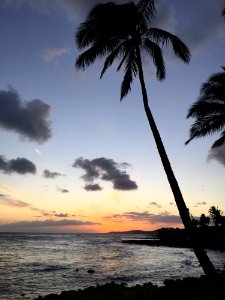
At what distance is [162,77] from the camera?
1598cm

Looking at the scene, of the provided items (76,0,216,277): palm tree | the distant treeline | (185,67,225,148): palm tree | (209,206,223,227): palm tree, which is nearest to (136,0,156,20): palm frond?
(76,0,216,277): palm tree

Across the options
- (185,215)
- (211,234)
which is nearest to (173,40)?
(185,215)

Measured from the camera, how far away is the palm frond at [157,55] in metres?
15.1

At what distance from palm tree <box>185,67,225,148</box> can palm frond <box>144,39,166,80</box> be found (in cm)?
752

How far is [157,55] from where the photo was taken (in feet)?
49.9

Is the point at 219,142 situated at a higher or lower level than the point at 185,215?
higher

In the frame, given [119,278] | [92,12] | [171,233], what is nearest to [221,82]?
[92,12]

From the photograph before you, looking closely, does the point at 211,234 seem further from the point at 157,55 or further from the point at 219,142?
the point at 157,55

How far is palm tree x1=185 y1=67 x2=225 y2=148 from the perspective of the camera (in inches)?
892

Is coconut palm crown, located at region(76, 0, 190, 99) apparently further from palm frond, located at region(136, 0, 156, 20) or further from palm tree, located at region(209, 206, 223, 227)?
palm tree, located at region(209, 206, 223, 227)

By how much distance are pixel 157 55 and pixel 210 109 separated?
899 centimetres

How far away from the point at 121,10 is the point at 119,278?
23.2 meters

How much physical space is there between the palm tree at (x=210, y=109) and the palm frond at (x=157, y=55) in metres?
7.52

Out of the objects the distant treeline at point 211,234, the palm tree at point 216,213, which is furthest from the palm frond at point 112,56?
the palm tree at point 216,213
